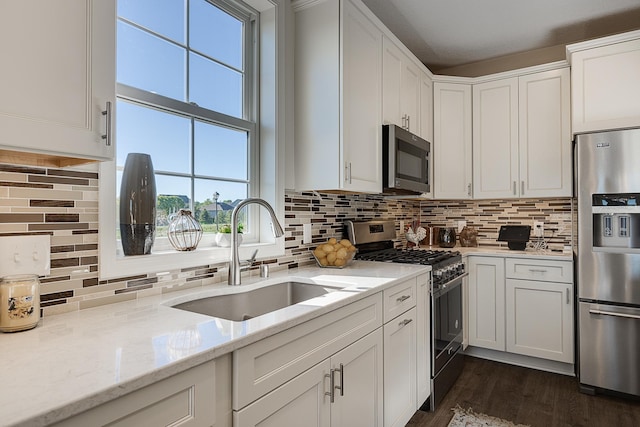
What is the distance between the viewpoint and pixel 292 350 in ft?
3.90

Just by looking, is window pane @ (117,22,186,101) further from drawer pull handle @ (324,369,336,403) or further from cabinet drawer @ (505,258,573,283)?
cabinet drawer @ (505,258,573,283)

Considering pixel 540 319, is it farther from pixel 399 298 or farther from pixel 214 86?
pixel 214 86

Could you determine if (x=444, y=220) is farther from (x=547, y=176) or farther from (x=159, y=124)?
(x=159, y=124)

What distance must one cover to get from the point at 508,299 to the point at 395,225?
1048 millimetres

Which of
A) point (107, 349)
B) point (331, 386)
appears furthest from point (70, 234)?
point (331, 386)

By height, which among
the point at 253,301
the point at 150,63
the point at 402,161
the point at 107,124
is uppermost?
the point at 150,63

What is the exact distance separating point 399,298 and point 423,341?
47 centimetres

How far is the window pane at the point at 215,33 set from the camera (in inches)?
71.6

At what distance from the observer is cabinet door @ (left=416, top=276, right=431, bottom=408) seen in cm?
215

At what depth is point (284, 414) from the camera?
115cm

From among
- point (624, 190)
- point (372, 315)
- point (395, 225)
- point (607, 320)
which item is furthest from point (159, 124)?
point (607, 320)

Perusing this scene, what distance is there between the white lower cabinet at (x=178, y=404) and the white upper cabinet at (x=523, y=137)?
2932 millimetres

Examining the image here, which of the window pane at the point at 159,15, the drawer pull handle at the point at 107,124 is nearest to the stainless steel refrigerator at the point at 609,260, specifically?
the window pane at the point at 159,15

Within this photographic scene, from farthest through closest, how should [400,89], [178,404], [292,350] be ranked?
[400,89] → [292,350] → [178,404]
